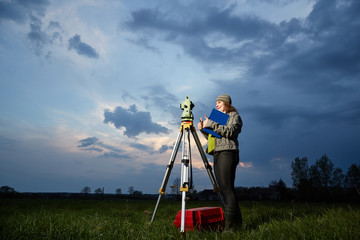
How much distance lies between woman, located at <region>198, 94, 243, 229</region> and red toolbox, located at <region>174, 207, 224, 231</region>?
1.73ft

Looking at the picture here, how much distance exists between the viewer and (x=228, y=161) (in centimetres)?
464

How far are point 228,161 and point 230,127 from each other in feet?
2.19

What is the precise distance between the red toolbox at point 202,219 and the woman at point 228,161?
527 mm

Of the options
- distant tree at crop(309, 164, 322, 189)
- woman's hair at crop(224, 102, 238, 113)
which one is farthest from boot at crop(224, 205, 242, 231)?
distant tree at crop(309, 164, 322, 189)

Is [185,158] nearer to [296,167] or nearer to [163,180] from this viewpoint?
[163,180]

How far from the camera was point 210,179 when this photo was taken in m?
5.36

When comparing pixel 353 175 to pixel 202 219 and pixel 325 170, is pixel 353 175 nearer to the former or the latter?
pixel 325 170

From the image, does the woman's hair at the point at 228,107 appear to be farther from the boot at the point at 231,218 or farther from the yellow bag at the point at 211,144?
the boot at the point at 231,218

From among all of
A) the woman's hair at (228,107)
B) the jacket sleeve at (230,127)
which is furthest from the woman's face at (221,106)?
the jacket sleeve at (230,127)

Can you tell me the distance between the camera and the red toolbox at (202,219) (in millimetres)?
4730

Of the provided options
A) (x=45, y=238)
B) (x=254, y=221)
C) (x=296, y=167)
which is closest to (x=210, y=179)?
(x=254, y=221)

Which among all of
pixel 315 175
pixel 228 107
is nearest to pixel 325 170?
pixel 315 175

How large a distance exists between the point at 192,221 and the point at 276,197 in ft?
101

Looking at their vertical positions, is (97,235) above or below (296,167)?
below
